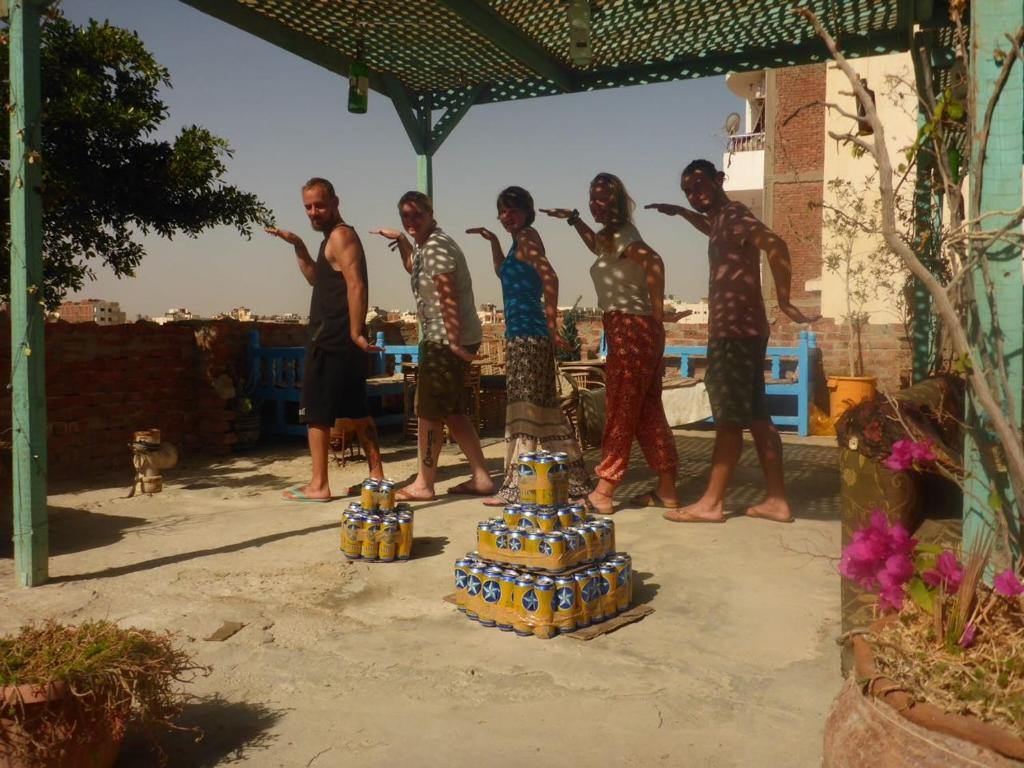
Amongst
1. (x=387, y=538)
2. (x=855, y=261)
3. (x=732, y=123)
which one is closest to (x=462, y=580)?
(x=387, y=538)

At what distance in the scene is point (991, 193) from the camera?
2.11 metres

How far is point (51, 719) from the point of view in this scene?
2.00 metres

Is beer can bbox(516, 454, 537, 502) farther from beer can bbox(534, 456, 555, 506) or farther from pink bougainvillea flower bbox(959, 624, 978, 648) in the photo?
pink bougainvillea flower bbox(959, 624, 978, 648)

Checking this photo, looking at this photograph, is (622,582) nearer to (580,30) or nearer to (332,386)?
(332,386)

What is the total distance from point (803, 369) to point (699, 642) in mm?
6920

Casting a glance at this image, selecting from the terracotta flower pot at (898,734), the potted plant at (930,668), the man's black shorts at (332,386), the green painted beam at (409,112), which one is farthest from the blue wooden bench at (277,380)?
the terracotta flower pot at (898,734)

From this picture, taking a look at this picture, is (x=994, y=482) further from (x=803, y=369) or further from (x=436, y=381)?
(x=803, y=369)

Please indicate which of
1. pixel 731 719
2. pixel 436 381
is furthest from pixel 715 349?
pixel 731 719

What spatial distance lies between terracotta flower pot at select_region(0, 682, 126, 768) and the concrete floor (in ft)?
0.98

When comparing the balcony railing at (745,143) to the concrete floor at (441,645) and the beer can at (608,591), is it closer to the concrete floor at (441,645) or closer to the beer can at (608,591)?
the concrete floor at (441,645)

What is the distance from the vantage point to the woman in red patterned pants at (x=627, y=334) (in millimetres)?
5102

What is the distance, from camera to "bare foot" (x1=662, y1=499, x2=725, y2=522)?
4.97m

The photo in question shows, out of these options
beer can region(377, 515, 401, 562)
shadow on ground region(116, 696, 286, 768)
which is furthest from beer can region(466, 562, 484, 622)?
shadow on ground region(116, 696, 286, 768)

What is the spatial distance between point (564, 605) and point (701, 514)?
195cm
